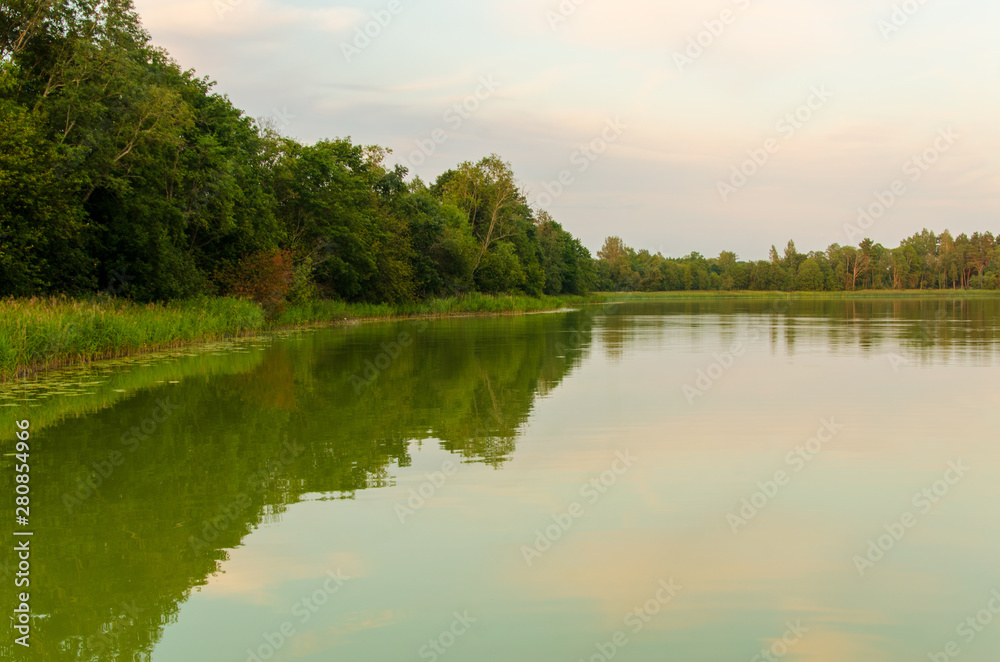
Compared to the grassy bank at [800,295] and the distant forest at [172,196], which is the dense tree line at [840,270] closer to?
the grassy bank at [800,295]

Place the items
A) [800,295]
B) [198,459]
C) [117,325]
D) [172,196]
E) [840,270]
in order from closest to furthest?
[198,459]
[117,325]
[172,196]
[800,295]
[840,270]

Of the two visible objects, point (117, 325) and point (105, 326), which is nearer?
point (105, 326)

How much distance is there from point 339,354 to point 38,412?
476 inches

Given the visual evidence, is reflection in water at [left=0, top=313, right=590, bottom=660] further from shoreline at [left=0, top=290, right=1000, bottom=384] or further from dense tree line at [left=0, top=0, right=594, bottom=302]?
dense tree line at [left=0, top=0, right=594, bottom=302]

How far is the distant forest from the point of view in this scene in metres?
22.7

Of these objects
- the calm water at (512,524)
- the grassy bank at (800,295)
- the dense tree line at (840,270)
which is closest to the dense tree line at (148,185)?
the calm water at (512,524)

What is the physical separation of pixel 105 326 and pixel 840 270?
148099 mm

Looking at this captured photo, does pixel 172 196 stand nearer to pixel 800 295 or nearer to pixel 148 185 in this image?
pixel 148 185

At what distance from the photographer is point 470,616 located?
5.25 m

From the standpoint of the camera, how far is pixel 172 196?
30.3 metres

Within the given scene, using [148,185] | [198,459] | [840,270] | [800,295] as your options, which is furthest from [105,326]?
[840,270]

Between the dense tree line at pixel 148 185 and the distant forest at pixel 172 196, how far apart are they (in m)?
0.07

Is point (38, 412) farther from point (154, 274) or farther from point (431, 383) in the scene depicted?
point (154, 274)

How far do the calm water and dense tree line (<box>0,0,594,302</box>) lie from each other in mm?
9135
